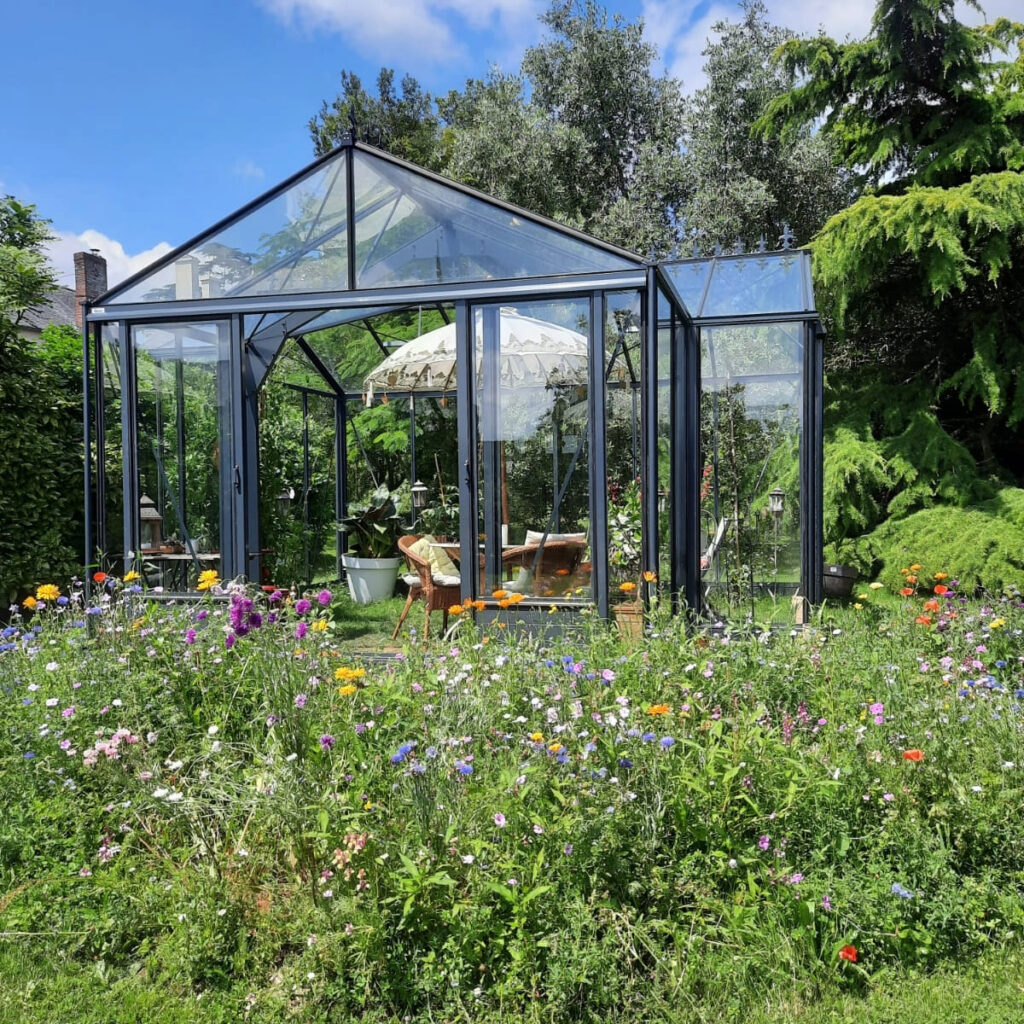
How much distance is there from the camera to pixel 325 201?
18.0 ft

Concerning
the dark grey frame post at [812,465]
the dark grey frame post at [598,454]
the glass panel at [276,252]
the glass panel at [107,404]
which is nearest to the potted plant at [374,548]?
the glass panel at [107,404]

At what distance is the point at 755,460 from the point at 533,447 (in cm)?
214

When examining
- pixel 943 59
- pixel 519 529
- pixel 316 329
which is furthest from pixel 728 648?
pixel 943 59

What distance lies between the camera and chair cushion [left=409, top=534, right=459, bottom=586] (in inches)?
229

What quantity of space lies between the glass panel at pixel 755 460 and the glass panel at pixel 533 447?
5.70 ft

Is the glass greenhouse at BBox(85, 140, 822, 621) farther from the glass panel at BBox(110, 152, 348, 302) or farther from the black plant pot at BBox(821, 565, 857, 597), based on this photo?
the black plant pot at BBox(821, 565, 857, 597)

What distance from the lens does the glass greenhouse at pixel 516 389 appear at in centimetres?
500

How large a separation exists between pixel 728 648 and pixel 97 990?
7.33 feet

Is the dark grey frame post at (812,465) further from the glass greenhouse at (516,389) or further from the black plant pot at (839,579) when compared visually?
the black plant pot at (839,579)

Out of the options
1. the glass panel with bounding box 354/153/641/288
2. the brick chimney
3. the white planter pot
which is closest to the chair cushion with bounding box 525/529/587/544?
the glass panel with bounding box 354/153/641/288

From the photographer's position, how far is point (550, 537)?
503 cm

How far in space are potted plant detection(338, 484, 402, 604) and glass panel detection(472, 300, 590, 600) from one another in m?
3.26

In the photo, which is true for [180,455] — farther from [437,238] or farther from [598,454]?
[598,454]

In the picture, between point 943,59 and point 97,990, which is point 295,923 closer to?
point 97,990
